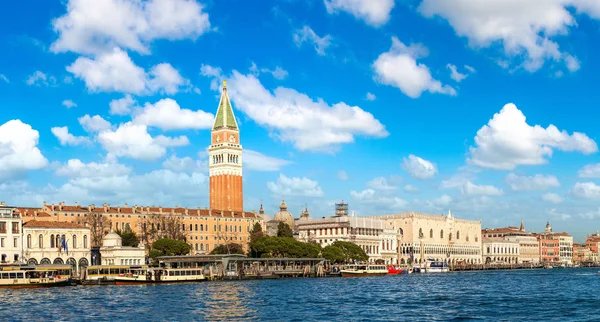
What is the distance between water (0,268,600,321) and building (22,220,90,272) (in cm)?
1830

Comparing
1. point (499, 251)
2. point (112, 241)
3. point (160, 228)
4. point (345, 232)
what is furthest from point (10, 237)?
point (499, 251)

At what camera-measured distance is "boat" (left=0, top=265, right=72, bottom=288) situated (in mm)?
75688

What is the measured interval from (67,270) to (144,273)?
772 cm

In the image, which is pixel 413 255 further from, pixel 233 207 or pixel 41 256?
pixel 41 256

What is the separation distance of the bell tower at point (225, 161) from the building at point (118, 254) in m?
→ 52.9

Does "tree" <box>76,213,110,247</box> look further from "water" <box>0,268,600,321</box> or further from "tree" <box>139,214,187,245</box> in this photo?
"water" <box>0,268,600,321</box>

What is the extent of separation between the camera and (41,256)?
93.6m

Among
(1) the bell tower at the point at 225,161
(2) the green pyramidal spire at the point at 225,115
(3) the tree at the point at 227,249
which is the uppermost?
(2) the green pyramidal spire at the point at 225,115

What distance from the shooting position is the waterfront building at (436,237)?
531 feet

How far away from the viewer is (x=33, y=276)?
79312 mm

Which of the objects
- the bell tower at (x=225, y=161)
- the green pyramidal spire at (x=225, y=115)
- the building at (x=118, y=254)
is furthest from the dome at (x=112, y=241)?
the green pyramidal spire at (x=225, y=115)

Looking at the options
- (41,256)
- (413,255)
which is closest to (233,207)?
(413,255)

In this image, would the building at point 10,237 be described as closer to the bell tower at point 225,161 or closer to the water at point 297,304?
the water at point 297,304

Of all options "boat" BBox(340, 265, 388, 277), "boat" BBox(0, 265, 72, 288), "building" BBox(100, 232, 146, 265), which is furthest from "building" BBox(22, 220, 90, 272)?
"boat" BBox(340, 265, 388, 277)
